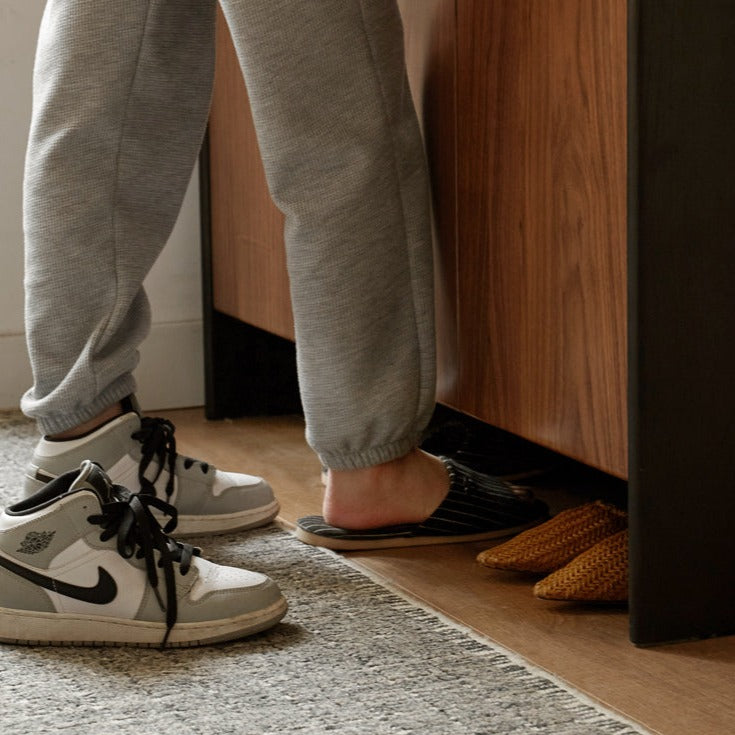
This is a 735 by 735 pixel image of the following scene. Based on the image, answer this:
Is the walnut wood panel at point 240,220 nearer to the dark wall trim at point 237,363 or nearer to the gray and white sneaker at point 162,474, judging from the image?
the dark wall trim at point 237,363

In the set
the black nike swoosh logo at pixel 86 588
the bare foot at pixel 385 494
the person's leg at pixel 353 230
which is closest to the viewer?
the black nike swoosh logo at pixel 86 588

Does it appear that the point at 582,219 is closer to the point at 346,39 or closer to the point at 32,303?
the point at 346,39

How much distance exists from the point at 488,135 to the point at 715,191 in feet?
1.02

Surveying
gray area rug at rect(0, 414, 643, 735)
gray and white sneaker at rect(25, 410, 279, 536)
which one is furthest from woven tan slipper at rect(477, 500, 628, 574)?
gray and white sneaker at rect(25, 410, 279, 536)

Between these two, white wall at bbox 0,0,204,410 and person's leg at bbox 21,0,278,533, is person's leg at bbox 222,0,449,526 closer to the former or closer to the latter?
person's leg at bbox 21,0,278,533

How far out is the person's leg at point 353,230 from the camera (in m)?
1.10

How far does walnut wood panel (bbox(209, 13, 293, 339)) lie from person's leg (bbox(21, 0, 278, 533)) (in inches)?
14.6

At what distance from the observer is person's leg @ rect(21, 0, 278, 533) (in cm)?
120

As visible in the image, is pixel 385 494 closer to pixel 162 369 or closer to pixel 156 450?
pixel 156 450

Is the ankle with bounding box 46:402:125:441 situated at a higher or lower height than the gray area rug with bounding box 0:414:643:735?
higher

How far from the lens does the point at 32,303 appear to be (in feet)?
4.09

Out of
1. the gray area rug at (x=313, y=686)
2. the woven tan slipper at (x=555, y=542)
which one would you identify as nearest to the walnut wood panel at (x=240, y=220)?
the woven tan slipper at (x=555, y=542)

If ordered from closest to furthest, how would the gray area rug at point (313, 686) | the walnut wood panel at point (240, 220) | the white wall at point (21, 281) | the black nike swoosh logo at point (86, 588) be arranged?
the gray area rug at point (313, 686), the black nike swoosh logo at point (86, 588), the walnut wood panel at point (240, 220), the white wall at point (21, 281)

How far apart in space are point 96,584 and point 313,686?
7.9 inches
